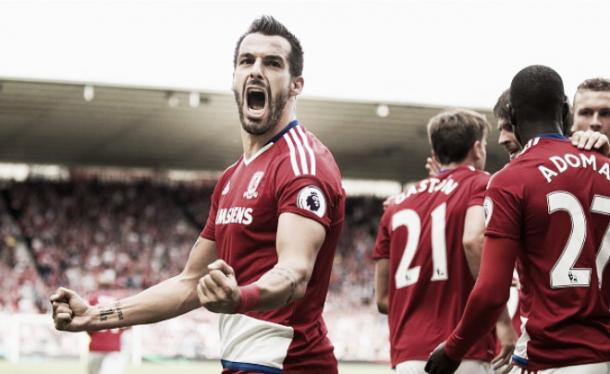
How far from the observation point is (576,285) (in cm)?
413

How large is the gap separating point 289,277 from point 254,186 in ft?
2.00

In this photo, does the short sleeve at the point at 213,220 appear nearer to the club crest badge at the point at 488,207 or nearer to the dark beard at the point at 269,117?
the dark beard at the point at 269,117

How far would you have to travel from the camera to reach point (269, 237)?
165 inches

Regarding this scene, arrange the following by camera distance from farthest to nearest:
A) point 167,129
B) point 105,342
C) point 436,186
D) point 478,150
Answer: point 167,129, point 105,342, point 478,150, point 436,186

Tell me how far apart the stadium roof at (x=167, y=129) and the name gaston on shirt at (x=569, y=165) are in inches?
795

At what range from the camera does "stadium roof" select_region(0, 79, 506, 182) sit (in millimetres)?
24766

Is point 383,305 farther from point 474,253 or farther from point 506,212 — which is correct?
point 506,212

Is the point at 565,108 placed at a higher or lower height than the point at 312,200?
higher

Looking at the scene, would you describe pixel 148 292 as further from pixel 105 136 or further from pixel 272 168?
pixel 105 136

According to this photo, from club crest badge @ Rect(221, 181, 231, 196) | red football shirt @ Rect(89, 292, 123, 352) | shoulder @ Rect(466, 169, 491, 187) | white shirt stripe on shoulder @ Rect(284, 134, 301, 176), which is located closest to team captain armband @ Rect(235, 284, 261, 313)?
white shirt stripe on shoulder @ Rect(284, 134, 301, 176)

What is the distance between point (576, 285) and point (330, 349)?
105 cm

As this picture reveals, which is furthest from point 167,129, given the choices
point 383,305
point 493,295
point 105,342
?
point 493,295

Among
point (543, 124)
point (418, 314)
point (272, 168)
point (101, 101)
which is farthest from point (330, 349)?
point (101, 101)

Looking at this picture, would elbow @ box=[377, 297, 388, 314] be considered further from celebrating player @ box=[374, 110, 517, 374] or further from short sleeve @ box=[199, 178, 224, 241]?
short sleeve @ box=[199, 178, 224, 241]
